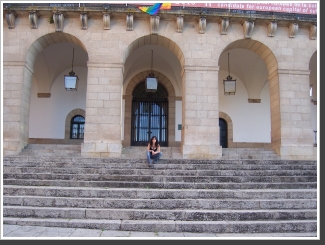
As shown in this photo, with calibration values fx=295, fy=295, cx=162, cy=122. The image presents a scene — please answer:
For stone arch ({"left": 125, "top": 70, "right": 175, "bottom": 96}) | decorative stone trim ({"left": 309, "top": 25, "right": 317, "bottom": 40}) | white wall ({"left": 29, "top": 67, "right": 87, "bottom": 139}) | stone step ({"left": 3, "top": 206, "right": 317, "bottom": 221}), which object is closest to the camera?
stone step ({"left": 3, "top": 206, "right": 317, "bottom": 221})

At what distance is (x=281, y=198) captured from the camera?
21.5 ft

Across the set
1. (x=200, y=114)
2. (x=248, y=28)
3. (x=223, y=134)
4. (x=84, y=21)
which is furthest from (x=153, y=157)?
(x=223, y=134)

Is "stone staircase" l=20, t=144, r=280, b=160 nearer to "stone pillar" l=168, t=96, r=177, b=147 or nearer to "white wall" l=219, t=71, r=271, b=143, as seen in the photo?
"stone pillar" l=168, t=96, r=177, b=147

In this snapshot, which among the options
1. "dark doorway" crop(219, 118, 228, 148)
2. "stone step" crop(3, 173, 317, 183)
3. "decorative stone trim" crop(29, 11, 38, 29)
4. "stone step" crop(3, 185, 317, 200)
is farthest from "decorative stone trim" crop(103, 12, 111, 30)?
"dark doorway" crop(219, 118, 228, 148)

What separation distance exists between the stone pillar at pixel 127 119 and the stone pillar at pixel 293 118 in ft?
22.2

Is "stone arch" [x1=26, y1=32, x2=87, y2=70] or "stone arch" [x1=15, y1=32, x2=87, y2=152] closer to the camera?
"stone arch" [x1=15, y1=32, x2=87, y2=152]

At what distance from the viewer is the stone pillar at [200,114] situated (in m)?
10.1

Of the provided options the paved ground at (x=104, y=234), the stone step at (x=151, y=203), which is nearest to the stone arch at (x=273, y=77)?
the stone step at (x=151, y=203)

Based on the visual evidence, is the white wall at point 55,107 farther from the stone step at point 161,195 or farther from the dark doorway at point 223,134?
the dark doorway at point 223,134

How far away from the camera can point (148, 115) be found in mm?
14914

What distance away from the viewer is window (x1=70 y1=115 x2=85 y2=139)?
1466cm

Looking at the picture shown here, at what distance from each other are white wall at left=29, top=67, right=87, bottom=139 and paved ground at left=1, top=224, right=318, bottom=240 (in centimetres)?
967

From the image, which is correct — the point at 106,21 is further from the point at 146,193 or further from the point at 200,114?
the point at 146,193

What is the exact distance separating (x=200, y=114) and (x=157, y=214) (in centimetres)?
Answer: 529
